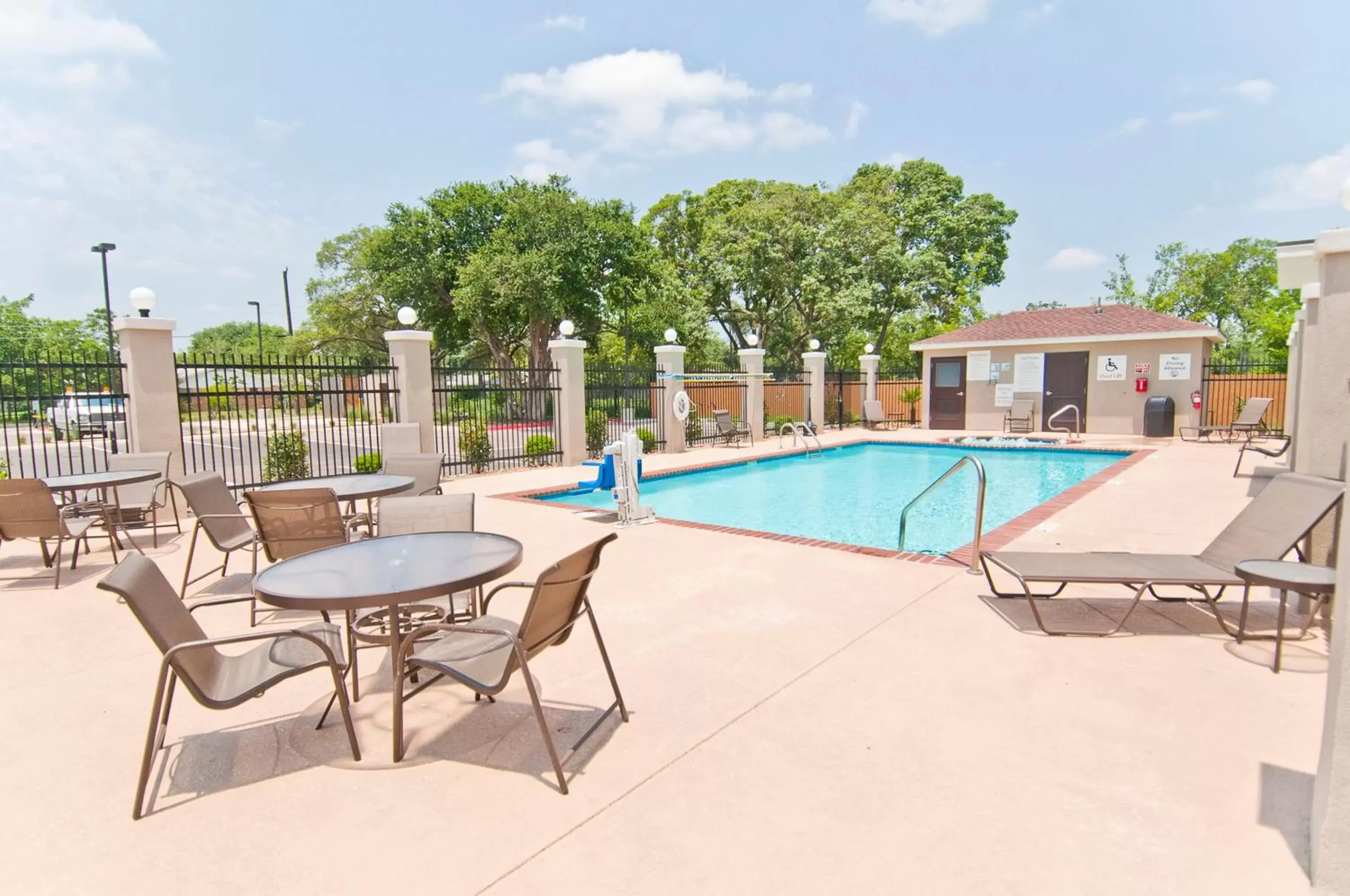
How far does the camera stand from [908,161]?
35.3 meters

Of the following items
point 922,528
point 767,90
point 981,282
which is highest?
point 767,90

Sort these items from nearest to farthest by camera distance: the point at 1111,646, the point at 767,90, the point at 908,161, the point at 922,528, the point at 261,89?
the point at 1111,646, the point at 922,528, the point at 261,89, the point at 767,90, the point at 908,161

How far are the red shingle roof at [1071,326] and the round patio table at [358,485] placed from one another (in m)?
18.5

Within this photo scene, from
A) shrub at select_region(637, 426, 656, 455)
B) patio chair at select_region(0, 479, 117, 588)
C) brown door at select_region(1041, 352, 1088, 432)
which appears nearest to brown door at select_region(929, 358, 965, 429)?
brown door at select_region(1041, 352, 1088, 432)

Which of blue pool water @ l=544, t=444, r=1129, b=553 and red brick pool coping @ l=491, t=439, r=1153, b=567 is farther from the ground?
red brick pool coping @ l=491, t=439, r=1153, b=567

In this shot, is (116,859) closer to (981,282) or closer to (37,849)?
(37,849)

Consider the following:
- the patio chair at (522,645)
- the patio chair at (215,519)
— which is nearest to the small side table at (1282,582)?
the patio chair at (522,645)

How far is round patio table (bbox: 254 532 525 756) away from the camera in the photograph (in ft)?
8.70

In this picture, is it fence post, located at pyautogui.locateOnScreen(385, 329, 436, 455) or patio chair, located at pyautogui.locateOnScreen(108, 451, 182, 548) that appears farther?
fence post, located at pyautogui.locateOnScreen(385, 329, 436, 455)

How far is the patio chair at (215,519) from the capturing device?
5035 millimetres

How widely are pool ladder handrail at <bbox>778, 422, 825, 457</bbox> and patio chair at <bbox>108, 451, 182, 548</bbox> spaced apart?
12.0 metres

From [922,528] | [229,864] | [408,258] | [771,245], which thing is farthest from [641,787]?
[408,258]

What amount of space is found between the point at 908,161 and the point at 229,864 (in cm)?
3924

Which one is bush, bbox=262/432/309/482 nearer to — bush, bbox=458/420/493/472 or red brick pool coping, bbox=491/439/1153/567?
bush, bbox=458/420/493/472
